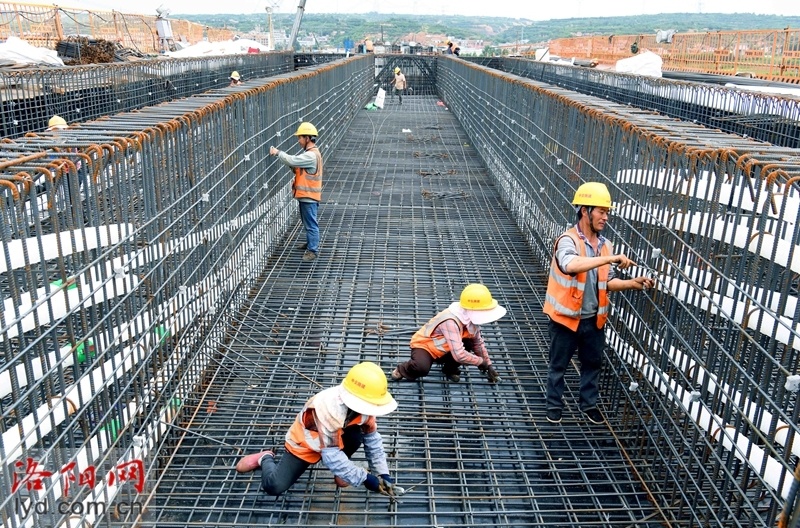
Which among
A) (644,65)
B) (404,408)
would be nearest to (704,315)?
(404,408)

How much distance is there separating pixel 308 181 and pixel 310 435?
4558 mm

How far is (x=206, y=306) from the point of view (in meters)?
5.51

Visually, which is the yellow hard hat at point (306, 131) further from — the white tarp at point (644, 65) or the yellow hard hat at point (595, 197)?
the white tarp at point (644, 65)

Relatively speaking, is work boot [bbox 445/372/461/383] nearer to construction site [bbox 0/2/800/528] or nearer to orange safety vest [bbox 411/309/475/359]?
construction site [bbox 0/2/800/528]

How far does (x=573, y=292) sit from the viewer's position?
4477 mm

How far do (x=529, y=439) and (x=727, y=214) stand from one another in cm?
195

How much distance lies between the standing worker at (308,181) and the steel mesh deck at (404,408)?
0.97 ft

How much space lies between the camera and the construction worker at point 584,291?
434 centimetres

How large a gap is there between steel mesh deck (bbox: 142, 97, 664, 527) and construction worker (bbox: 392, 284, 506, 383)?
19cm

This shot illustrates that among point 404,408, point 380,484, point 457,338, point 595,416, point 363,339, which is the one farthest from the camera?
point 363,339

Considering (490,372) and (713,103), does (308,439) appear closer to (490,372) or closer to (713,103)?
(490,372)

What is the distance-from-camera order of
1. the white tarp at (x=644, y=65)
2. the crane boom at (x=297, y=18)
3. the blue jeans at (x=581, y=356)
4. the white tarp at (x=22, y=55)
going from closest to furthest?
the blue jeans at (x=581, y=356)
the white tarp at (x=22, y=55)
the white tarp at (x=644, y=65)
the crane boom at (x=297, y=18)

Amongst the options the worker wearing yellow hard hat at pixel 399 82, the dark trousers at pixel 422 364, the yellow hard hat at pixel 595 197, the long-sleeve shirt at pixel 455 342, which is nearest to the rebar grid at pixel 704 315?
the yellow hard hat at pixel 595 197

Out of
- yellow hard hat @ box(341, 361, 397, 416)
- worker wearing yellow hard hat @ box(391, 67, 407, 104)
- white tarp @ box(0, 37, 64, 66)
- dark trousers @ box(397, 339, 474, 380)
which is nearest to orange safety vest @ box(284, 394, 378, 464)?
yellow hard hat @ box(341, 361, 397, 416)
